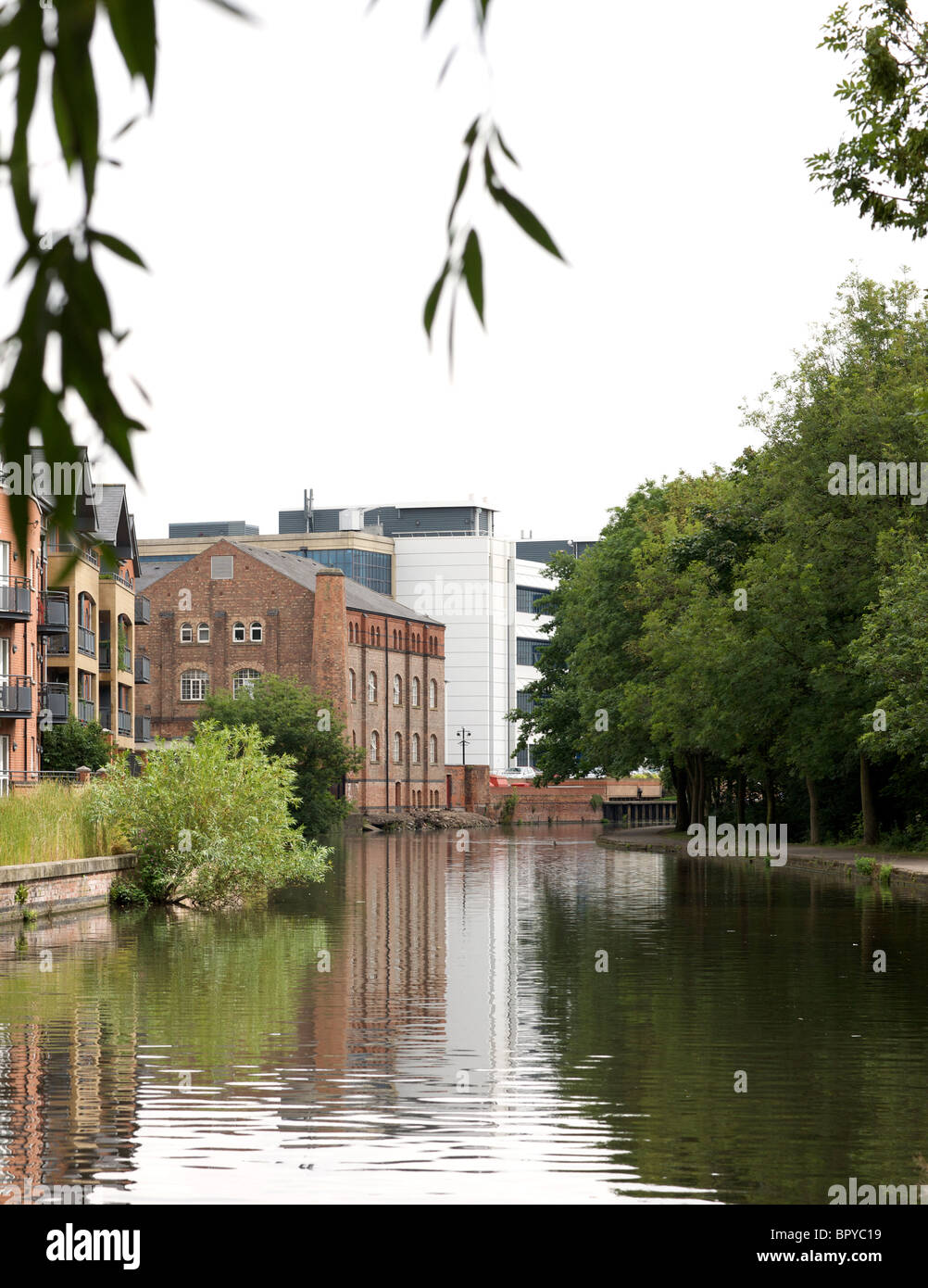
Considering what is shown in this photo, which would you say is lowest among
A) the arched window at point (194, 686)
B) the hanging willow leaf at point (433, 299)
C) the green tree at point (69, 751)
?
the green tree at point (69, 751)

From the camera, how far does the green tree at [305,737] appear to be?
67312 mm

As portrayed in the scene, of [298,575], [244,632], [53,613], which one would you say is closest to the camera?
[53,613]

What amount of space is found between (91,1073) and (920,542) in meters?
32.5

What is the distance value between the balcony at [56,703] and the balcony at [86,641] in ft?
13.4

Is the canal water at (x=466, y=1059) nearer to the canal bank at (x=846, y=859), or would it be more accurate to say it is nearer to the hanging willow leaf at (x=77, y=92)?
the hanging willow leaf at (x=77, y=92)

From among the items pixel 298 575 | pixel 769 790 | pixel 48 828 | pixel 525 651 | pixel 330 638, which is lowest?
pixel 769 790

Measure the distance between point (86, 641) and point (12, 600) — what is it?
1216 cm

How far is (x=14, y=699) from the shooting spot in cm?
4978

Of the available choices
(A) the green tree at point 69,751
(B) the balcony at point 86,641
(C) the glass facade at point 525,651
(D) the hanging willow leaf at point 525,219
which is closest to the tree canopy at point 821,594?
(A) the green tree at point 69,751

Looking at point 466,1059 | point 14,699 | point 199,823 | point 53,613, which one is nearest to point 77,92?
point 466,1059

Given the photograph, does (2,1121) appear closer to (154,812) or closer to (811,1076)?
(811,1076)

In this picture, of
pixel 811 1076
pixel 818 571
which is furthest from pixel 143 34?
pixel 818 571

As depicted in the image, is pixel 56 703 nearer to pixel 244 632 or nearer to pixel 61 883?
pixel 61 883

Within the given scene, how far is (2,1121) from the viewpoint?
9.92 metres
